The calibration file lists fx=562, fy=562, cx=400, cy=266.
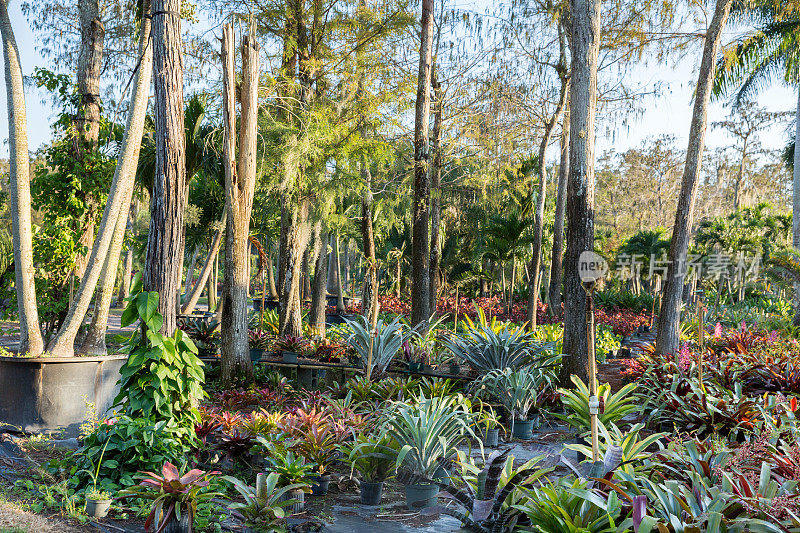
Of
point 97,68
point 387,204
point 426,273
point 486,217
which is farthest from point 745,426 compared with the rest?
point 486,217

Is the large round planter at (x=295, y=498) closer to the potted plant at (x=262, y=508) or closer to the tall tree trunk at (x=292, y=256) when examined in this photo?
the potted plant at (x=262, y=508)

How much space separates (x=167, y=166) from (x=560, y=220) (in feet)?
34.2

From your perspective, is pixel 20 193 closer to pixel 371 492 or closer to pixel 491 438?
pixel 371 492

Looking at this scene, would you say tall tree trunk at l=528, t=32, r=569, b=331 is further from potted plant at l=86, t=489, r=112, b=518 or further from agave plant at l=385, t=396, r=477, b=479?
potted plant at l=86, t=489, r=112, b=518

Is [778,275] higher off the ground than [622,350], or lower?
higher

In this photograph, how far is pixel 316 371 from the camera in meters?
8.67

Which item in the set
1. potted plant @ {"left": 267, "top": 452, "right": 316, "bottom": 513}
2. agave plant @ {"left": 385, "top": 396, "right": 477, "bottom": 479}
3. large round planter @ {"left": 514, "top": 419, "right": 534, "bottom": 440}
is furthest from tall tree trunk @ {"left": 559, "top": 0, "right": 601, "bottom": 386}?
potted plant @ {"left": 267, "top": 452, "right": 316, "bottom": 513}

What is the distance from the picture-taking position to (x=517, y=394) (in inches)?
239

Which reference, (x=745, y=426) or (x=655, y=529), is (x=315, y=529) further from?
(x=745, y=426)

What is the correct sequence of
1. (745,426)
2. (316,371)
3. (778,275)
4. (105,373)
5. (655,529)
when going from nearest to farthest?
(655,529), (745,426), (105,373), (316,371), (778,275)

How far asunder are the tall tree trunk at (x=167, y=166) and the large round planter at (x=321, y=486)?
1.79m

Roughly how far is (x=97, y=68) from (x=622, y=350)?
470 inches

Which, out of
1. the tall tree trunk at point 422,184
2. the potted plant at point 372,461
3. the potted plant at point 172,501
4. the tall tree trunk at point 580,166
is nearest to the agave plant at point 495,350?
the tall tree trunk at point 580,166

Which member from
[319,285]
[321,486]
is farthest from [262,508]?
[319,285]
